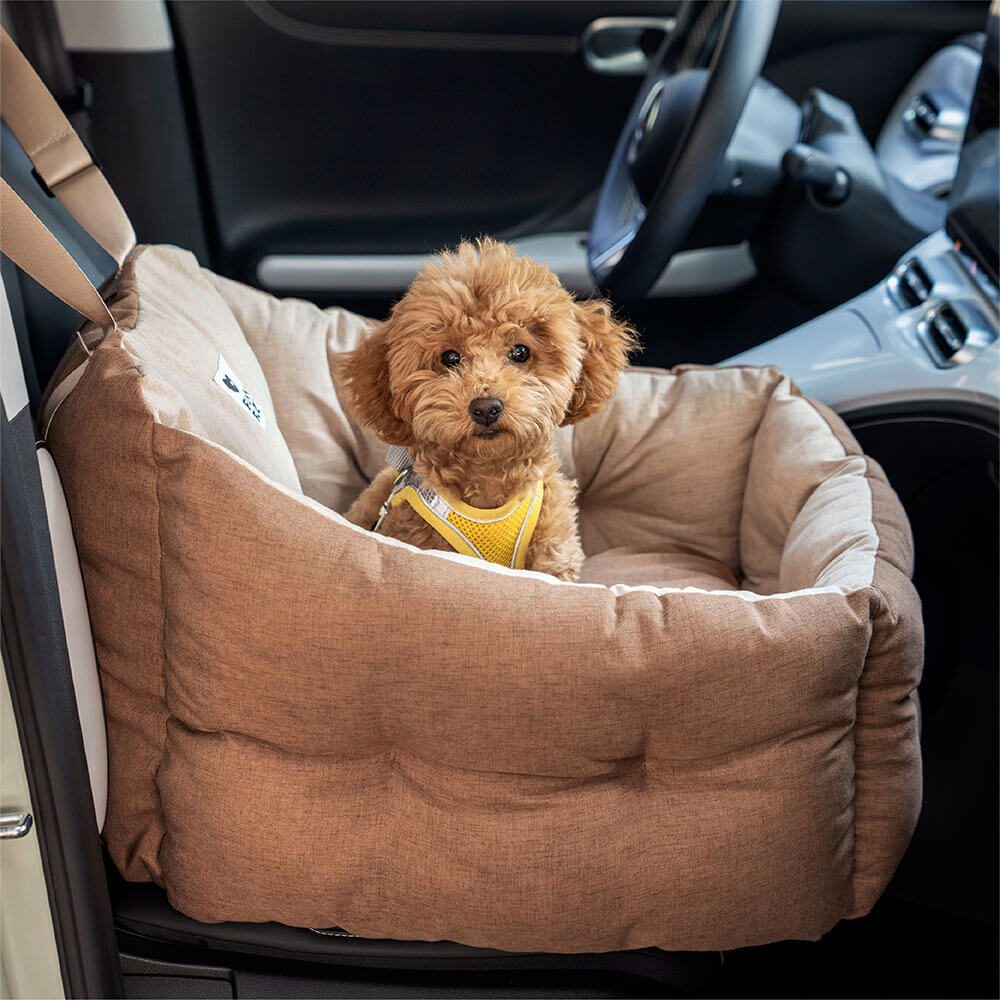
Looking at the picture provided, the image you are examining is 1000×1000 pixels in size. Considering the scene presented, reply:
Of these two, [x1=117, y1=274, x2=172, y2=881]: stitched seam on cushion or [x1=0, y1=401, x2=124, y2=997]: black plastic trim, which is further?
[x1=117, y1=274, x2=172, y2=881]: stitched seam on cushion

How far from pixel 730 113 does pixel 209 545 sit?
0.99 metres

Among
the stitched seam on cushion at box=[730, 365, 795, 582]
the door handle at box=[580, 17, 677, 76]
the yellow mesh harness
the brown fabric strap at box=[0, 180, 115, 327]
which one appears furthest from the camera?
the door handle at box=[580, 17, 677, 76]

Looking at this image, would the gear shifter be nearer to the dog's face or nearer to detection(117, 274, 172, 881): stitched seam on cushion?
the dog's face

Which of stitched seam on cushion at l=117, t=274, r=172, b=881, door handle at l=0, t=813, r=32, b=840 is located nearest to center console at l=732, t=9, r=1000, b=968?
stitched seam on cushion at l=117, t=274, r=172, b=881

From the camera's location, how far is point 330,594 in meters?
1.01

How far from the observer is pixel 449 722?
1028mm

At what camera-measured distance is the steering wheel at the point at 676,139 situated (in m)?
1.49

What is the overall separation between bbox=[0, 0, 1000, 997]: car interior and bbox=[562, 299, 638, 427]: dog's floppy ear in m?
0.32

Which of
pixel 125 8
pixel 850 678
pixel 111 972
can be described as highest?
pixel 125 8

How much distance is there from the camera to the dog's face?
123 centimetres

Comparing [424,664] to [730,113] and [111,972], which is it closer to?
[111,972]

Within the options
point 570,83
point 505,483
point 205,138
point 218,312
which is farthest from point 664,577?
point 205,138

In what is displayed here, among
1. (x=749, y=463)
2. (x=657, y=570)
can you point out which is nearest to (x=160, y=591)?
(x=657, y=570)

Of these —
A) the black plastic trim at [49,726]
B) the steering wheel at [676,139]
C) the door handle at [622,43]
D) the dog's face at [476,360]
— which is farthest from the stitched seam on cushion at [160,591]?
the door handle at [622,43]
